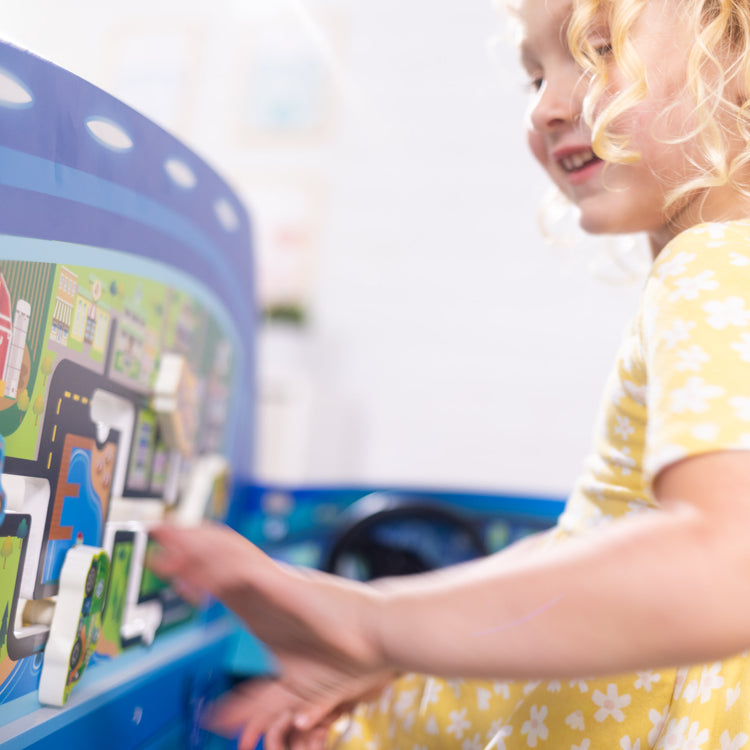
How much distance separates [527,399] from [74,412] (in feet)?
3.46

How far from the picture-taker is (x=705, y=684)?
37cm

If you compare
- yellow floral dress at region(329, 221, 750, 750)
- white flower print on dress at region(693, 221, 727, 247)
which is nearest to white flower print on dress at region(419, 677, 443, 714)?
yellow floral dress at region(329, 221, 750, 750)

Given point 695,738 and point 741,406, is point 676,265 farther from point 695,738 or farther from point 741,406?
point 695,738

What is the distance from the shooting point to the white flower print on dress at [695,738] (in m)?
0.35

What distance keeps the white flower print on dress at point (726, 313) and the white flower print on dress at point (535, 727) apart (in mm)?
232

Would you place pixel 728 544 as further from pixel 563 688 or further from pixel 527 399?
pixel 527 399

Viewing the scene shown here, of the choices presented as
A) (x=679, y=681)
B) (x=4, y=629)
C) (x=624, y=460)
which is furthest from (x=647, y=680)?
(x=4, y=629)

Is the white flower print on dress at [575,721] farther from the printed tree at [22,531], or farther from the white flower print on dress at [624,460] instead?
the printed tree at [22,531]

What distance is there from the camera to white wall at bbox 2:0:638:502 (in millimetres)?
1369

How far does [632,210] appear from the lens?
44 centimetres

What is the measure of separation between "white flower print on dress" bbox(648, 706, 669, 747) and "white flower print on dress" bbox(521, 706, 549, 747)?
0.05 meters

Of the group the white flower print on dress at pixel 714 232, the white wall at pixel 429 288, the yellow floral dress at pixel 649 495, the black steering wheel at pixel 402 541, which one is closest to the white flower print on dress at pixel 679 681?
the yellow floral dress at pixel 649 495

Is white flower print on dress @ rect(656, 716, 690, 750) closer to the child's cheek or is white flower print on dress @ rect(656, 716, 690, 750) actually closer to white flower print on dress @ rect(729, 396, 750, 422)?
white flower print on dress @ rect(729, 396, 750, 422)

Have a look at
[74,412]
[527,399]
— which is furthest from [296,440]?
[74,412]
